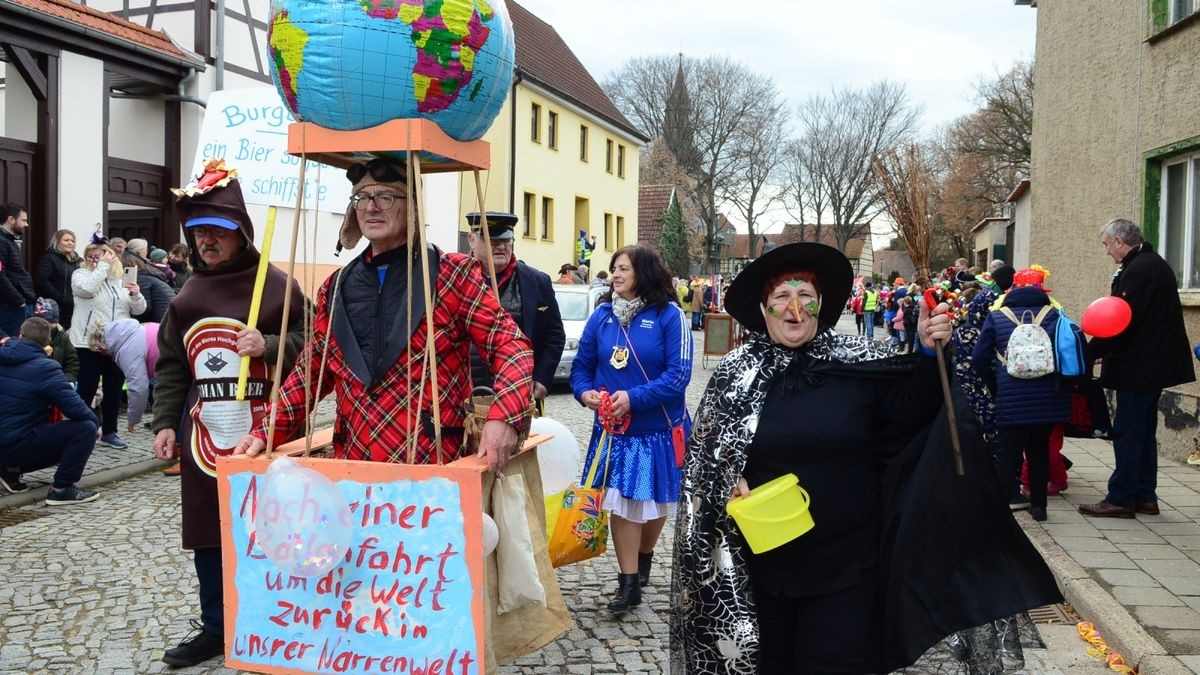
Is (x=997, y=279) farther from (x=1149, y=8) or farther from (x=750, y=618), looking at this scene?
(x=750, y=618)

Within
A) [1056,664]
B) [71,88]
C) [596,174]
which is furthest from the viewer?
[596,174]

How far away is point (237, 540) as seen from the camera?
315 cm

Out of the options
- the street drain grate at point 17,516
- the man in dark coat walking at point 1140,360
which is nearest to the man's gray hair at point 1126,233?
the man in dark coat walking at point 1140,360

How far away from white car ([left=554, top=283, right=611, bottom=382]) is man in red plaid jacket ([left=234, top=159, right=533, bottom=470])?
1091 centimetres

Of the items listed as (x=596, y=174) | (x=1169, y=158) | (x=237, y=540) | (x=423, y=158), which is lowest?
(x=237, y=540)

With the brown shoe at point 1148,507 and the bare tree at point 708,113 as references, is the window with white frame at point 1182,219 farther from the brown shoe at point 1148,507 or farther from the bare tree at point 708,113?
the bare tree at point 708,113

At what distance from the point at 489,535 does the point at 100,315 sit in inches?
308

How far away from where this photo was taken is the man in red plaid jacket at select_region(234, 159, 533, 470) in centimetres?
324

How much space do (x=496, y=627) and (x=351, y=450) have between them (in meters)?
0.74

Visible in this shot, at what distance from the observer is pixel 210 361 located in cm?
418

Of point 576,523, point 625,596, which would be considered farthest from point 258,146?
point 625,596

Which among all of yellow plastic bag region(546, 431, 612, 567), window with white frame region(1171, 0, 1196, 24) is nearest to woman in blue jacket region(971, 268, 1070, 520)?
yellow plastic bag region(546, 431, 612, 567)

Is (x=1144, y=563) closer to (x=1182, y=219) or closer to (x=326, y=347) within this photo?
(x=326, y=347)

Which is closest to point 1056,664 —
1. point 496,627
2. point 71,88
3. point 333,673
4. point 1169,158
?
point 496,627
